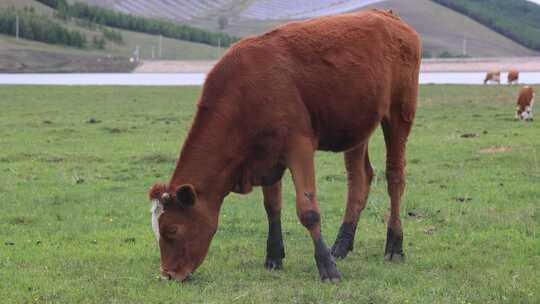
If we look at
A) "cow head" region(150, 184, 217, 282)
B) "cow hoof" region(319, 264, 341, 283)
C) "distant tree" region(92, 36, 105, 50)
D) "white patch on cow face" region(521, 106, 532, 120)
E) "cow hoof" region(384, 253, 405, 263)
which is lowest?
"distant tree" region(92, 36, 105, 50)

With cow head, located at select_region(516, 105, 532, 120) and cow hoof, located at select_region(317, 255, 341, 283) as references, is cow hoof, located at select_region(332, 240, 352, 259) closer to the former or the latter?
cow hoof, located at select_region(317, 255, 341, 283)

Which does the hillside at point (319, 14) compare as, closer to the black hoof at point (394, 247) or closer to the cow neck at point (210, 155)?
the black hoof at point (394, 247)

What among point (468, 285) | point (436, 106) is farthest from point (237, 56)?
point (436, 106)

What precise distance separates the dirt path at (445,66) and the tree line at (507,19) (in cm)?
4872

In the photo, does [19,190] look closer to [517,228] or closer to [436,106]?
[517,228]

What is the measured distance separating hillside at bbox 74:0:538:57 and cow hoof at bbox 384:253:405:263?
99660 mm

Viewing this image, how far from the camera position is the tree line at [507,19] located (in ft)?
440

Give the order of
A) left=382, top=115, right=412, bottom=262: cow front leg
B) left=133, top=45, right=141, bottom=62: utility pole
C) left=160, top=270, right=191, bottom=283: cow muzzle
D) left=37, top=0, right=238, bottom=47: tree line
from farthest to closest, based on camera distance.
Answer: left=37, top=0, right=238, bottom=47: tree line
left=133, top=45, right=141, bottom=62: utility pole
left=382, top=115, right=412, bottom=262: cow front leg
left=160, top=270, right=191, bottom=283: cow muzzle

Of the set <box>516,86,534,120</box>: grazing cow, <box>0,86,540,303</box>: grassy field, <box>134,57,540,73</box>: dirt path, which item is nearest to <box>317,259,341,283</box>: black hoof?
<box>0,86,540,303</box>: grassy field

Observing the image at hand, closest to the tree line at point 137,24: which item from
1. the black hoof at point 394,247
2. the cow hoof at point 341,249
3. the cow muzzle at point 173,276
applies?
the cow hoof at point 341,249

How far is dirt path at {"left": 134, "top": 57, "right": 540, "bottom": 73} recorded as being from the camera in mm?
76625

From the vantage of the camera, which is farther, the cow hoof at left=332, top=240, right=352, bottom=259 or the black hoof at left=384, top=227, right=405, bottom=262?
the cow hoof at left=332, top=240, right=352, bottom=259

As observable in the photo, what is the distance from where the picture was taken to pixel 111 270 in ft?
27.3

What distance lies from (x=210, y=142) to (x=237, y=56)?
90 cm
